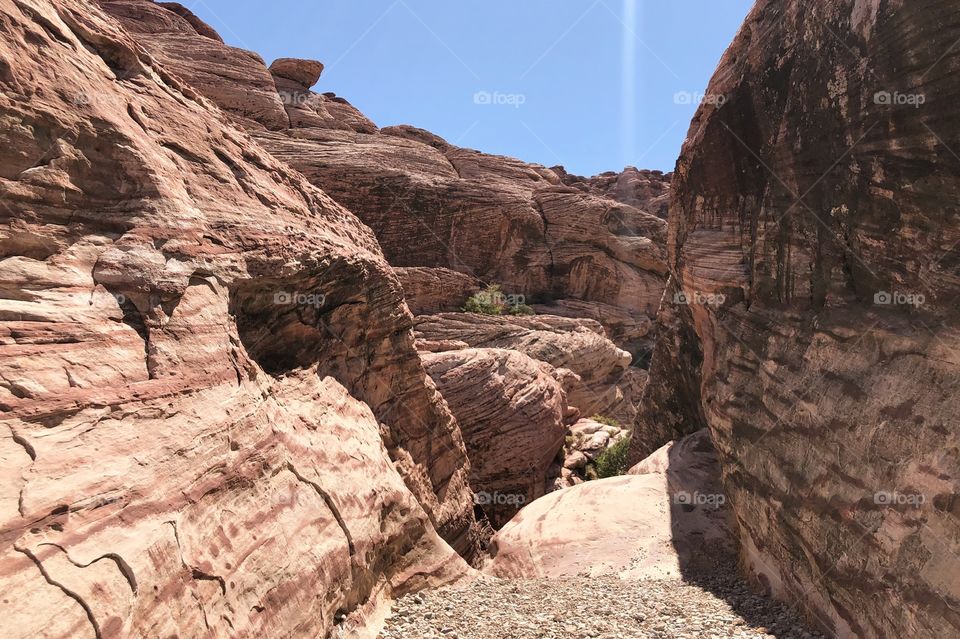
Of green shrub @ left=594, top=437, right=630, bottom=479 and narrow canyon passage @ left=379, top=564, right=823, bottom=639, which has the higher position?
narrow canyon passage @ left=379, top=564, right=823, bottom=639

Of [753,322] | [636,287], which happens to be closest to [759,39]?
[753,322]

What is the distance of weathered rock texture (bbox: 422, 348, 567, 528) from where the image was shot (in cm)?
2033

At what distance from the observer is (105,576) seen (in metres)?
4.62

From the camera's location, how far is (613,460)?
23719mm

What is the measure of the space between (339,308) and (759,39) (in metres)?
9.92

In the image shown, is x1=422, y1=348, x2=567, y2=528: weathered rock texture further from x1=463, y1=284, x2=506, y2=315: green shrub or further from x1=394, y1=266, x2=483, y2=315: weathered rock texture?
x1=394, y1=266, x2=483, y2=315: weathered rock texture

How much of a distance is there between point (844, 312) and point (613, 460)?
16.0 m

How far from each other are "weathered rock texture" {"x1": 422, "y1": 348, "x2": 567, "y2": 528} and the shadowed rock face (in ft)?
29.6

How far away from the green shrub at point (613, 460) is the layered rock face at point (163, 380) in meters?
14.5

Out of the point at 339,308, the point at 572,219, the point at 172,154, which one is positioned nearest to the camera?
the point at 172,154

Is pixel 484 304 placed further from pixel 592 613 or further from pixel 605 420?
pixel 592 613

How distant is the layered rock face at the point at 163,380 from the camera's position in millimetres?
4742

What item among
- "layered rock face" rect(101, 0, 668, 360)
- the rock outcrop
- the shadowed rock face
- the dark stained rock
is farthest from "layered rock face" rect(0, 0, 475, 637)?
the dark stained rock

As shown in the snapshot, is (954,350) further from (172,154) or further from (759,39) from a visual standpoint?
(172,154)
